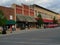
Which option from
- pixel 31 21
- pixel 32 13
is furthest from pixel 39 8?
pixel 31 21

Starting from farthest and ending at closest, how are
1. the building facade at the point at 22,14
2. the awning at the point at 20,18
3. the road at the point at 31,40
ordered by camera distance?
the awning at the point at 20,18, the building facade at the point at 22,14, the road at the point at 31,40

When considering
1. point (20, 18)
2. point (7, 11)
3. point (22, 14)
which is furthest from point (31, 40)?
point (22, 14)

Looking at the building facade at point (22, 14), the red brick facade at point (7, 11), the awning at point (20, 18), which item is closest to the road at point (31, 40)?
the red brick facade at point (7, 11)

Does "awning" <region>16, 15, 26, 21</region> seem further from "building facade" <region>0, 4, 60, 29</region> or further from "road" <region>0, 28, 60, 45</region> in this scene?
"road" <region>0, 28, 60, 45</region>

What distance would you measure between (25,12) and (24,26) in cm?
571

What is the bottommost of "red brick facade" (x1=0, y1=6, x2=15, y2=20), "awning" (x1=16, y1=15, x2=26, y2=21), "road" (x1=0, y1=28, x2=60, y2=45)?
"road" (x1=0, y1=28, x2=60, y2=45)

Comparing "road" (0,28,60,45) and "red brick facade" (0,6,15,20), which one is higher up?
"red brick facade" (0,6,15,20)

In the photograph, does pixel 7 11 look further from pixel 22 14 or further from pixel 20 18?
pixel 22 14

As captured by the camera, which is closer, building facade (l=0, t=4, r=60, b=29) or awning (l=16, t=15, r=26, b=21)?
building facade (l=0, t=4, r=60, b=29)

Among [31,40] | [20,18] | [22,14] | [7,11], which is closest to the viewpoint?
[31,40]

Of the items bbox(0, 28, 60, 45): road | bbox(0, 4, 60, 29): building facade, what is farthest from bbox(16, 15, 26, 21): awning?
bbox(0, 28, 60, 45): road

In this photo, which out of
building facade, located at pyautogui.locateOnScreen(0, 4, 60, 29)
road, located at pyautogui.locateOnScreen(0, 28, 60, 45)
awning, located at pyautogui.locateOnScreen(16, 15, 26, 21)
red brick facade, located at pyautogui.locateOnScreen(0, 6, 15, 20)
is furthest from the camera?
awning, located at pyautogui.locateOnScreen(16, 15, 26, 21)

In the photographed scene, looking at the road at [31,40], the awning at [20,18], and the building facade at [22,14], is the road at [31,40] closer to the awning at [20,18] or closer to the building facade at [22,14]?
the building facade at [22,14]

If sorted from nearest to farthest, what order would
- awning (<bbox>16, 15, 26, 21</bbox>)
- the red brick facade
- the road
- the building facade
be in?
the road, the red brick facade, the building facade, awning (<bbox>16, 15, 26, 21</bbox>)
